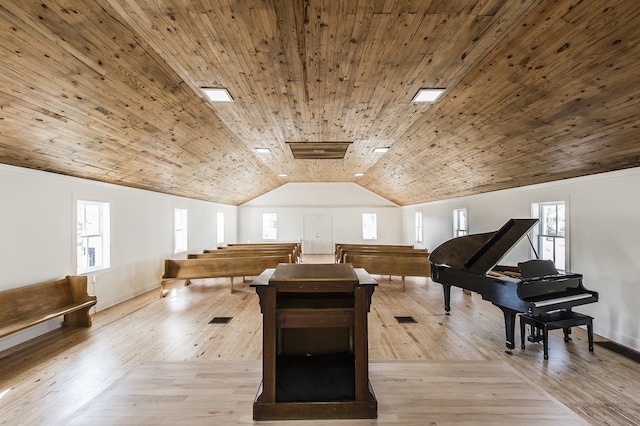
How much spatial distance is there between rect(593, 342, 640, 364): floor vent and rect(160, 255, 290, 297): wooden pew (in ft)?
16.4

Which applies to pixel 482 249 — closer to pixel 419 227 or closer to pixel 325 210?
pixel 419 227

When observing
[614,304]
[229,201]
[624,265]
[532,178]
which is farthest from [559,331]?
[229,201]

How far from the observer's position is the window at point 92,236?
4535mm

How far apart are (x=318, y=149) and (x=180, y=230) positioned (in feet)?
14.4

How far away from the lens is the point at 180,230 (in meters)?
7.59

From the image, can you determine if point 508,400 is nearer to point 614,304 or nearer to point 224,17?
point 614,304

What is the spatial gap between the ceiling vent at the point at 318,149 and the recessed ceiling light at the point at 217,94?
6.47 feet

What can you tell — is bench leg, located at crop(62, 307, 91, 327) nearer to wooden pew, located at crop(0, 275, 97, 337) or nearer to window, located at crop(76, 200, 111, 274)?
wooden pew, located at crop(0, 275, 97, 337)

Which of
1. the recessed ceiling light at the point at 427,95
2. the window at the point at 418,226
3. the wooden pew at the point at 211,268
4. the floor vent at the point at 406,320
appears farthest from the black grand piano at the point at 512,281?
the window at the point at 418,226

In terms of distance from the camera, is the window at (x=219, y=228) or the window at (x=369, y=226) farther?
the window at (x=369, y=226)

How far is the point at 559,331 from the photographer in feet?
12.7

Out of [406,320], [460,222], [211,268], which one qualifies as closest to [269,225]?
[211,268]

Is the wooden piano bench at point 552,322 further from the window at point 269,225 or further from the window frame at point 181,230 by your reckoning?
the window at point 269,225

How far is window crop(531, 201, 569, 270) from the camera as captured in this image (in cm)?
436
